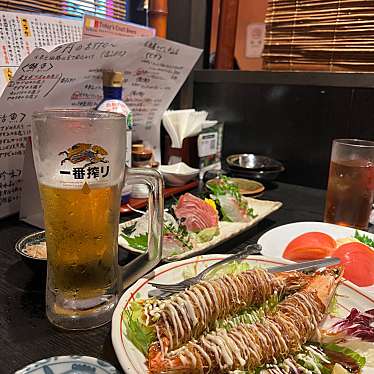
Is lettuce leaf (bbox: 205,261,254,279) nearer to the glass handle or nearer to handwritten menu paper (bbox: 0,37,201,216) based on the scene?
the glass handle

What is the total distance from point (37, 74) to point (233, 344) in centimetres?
80

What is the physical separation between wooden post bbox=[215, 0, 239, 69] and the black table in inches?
46.8

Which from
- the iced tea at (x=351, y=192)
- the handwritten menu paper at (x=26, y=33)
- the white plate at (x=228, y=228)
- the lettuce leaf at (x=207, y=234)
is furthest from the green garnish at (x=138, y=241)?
the iced tea at (x=351, y=192)

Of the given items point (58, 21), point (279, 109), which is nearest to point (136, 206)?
point (58, 21)

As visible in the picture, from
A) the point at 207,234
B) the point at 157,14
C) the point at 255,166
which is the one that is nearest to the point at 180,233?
the point at 207,234

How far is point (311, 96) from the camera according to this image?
171cm

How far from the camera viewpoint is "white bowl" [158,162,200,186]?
59.7 inches

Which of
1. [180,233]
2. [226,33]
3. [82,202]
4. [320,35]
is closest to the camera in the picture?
[82,202]

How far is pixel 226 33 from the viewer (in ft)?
6.51

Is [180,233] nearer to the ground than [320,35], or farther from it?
nearer to the ground

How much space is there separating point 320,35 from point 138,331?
146 centimetres

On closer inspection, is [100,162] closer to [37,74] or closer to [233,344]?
[233,344]

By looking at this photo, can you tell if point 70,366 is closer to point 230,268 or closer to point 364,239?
point 230,268

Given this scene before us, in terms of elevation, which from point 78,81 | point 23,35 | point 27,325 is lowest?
point 27,325
